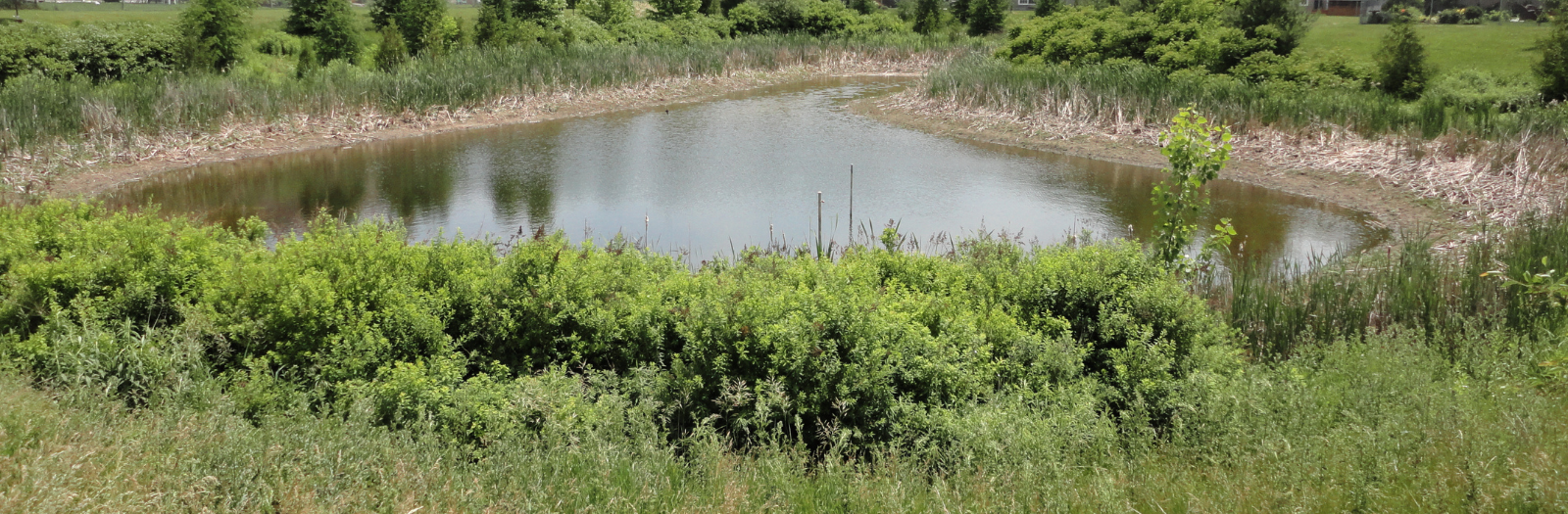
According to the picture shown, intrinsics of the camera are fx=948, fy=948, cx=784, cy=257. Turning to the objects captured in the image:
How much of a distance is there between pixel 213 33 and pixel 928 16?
29978mm

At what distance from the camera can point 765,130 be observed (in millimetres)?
20125

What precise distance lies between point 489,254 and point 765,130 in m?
13.4

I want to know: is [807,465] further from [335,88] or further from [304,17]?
[304,17]

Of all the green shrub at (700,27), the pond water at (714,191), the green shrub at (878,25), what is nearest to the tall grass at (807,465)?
the pond water at (714,191)

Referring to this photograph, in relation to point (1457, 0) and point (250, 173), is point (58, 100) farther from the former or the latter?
point (1457, 0)

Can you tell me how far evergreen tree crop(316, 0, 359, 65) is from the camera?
27.0 meters

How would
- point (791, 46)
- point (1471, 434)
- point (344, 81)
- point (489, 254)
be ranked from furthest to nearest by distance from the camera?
point (791, 46) → point (344, 81) → point (489, 254) → point (1471, 434)

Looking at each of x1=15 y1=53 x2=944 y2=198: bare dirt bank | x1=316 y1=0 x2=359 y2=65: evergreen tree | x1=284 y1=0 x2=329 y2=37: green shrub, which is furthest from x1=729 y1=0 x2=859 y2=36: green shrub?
x1=316 y1=0 x2=359 y2=65: evergreen tree

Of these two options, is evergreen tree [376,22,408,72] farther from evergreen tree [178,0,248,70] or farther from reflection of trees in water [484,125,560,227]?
reflection of trees in water [484,125,560,227]

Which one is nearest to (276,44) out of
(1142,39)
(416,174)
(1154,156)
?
(416,174)

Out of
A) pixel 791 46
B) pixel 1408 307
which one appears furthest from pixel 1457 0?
pixel 1408 307

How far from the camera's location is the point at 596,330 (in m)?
5.98

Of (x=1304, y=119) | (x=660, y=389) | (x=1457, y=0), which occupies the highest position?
(x=1457, y=0)

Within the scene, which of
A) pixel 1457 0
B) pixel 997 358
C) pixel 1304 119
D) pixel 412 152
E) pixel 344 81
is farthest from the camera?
pixel 1457 0
